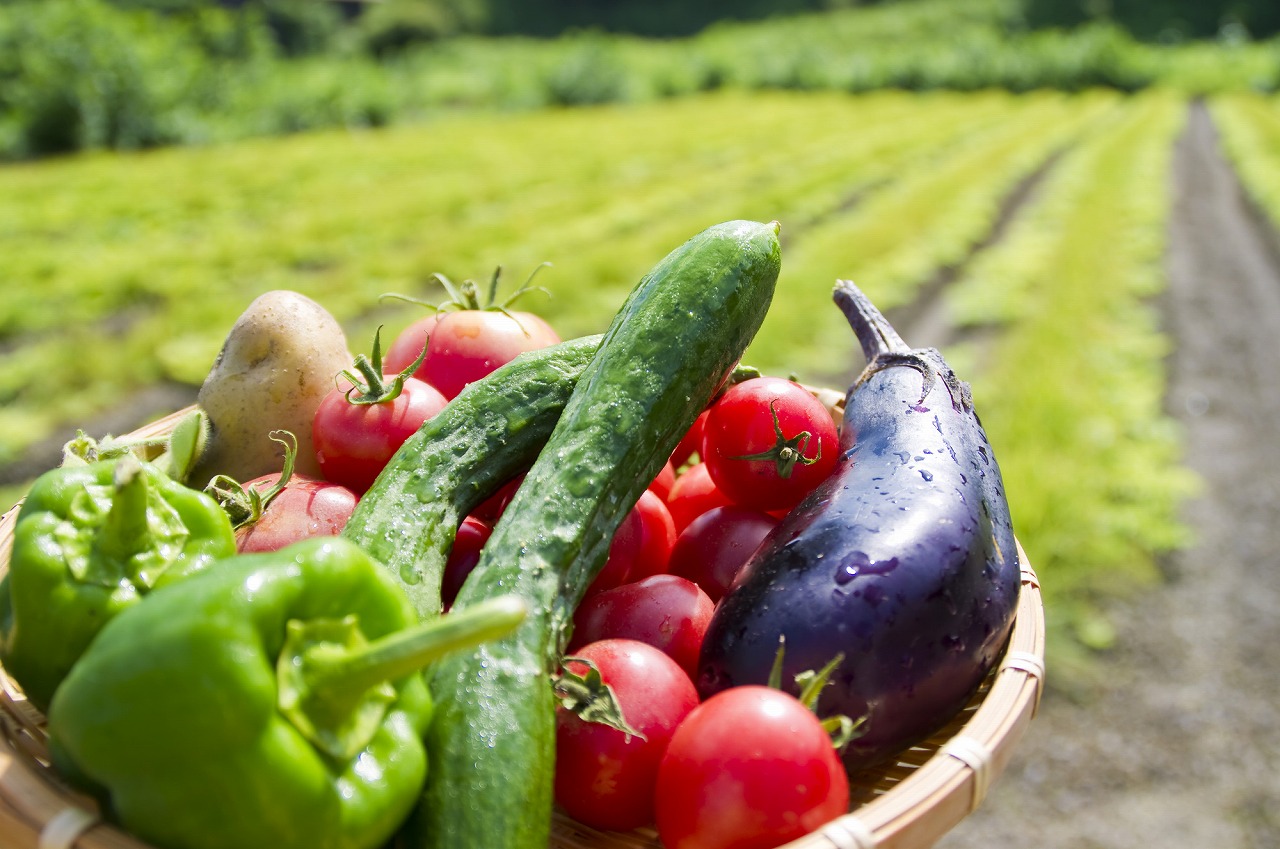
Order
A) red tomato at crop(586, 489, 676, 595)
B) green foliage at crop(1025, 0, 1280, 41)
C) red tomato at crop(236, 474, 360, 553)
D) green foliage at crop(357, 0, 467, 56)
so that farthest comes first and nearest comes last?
green foliage at crop(1025, 0, 1280, 41) → green foliage at crop(357, 0, 467, 56) → red tomato at crop(586, 489, 676, 595) → red tomato at crop(236, 474, 360, 553)

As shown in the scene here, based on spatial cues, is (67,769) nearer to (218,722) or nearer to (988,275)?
(218,722)

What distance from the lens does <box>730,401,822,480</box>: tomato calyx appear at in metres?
1.78

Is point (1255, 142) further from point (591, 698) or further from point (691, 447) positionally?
point (591, 698)

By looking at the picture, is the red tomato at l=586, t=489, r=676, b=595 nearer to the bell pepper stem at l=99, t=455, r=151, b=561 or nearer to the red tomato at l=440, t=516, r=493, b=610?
the red tomato at l=440, t=516, r=493, b=610

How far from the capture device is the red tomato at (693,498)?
81.1 inches

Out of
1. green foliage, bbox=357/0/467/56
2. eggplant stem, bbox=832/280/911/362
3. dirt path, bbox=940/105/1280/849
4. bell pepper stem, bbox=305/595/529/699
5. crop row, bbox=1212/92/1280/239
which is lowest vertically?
dirt path, bbox=940/105/1280/849

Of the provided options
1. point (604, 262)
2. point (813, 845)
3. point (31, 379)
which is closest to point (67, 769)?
point (813, 845)

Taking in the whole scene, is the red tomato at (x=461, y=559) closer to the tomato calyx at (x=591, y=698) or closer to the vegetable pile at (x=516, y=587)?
the vegetable pile at (x=516, y=587)

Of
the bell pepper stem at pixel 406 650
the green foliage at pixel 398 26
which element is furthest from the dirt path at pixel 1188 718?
the green foliage at pixel 398 26

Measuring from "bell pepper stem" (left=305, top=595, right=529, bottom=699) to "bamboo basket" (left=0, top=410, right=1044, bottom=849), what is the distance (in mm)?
277

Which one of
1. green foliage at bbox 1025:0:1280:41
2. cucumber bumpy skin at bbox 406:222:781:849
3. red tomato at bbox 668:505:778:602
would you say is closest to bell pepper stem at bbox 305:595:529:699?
cucumber bumpy skin at bbox 406:222:781:849

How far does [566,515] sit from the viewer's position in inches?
57.2

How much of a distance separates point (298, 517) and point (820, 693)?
0.88 m

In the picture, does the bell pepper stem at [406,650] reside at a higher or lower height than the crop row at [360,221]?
higher
